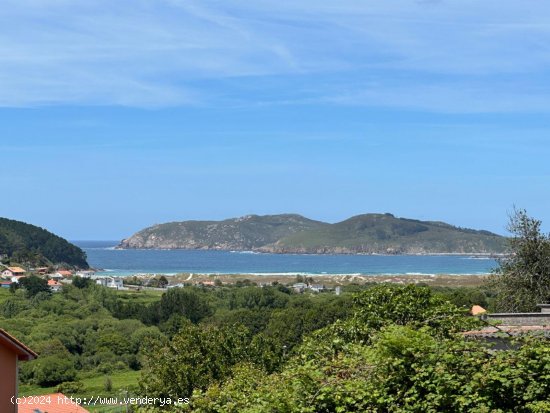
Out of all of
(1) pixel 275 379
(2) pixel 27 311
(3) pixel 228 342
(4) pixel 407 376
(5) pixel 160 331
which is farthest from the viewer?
(2) pixel 27 311

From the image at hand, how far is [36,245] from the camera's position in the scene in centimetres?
16538

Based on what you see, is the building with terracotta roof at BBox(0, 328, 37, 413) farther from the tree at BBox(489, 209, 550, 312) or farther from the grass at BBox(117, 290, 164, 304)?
the grass at BBox(117, 290, 164, 304)

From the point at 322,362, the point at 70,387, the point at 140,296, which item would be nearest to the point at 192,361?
the point at 322,362

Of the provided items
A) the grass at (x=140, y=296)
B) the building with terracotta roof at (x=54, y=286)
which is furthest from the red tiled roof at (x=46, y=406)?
the building with terracotta roof at (x=54, y=286)

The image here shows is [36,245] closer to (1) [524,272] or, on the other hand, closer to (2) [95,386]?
(2) [95,386]

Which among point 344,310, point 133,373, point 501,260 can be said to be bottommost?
point 133,373

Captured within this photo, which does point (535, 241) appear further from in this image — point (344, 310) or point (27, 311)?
point (27, 311)

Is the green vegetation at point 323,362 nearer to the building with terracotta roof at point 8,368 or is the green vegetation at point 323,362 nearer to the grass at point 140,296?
the building with terracotta roof at point 8,368

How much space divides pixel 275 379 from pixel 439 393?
8.89 ft

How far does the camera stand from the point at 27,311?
73.3 metres

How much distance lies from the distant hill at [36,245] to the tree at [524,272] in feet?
427

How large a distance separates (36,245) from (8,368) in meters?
160

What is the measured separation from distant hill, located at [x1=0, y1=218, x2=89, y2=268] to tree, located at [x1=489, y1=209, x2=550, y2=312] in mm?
130029

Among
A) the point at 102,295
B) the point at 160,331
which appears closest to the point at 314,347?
the point at 160,331
